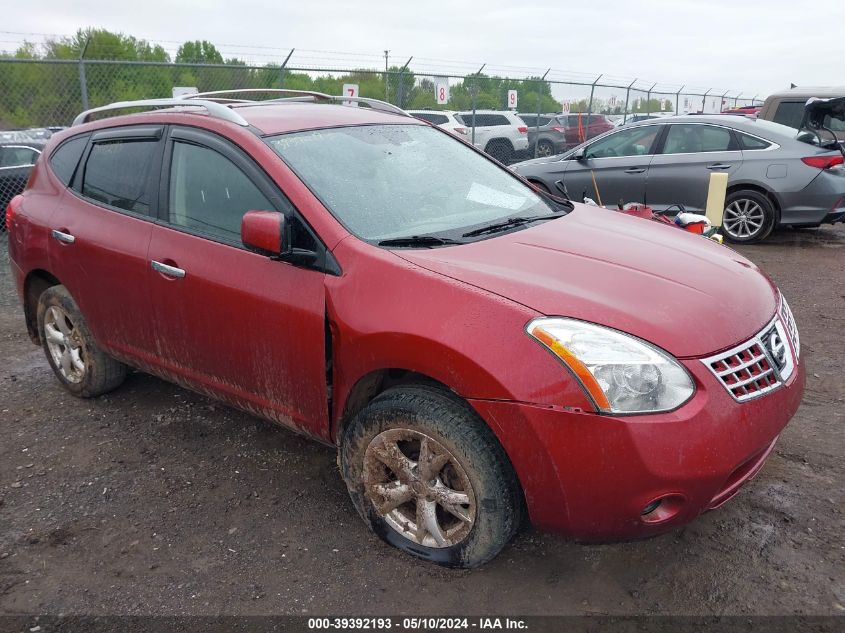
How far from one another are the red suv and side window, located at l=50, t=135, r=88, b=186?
0.11 m

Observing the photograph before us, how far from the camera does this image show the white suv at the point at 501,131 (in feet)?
59.9

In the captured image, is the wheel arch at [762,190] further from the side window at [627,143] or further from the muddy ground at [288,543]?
the muddy ground at [288,543]

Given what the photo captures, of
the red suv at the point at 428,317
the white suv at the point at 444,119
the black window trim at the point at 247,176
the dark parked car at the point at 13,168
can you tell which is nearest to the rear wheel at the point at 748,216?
the red suv at the point at 428,317

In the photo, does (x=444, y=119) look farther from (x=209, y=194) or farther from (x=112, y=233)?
(x=209, y=194)

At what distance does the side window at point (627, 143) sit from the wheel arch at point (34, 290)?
7.16 m

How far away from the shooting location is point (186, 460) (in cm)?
369

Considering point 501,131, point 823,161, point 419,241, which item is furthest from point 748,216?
point 501,131

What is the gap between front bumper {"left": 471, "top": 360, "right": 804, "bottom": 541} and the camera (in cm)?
225

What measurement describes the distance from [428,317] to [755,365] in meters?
1.14

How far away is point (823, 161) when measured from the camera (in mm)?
8344

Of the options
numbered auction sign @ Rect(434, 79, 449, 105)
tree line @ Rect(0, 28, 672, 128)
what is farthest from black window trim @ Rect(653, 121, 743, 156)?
numbered auction sign @ Rect(434, 79, 449, 105)

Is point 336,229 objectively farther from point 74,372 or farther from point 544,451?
point 74,372

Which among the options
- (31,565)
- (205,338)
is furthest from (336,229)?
(31,565)

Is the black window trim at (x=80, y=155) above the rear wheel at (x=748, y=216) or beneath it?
above
